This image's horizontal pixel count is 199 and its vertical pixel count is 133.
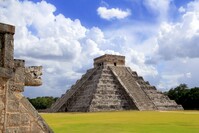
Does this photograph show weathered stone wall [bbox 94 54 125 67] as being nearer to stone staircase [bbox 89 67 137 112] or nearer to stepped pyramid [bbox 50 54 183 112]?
stepped pyramid [bbox 50 54 183 112]

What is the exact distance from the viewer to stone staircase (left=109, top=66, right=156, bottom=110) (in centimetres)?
4888

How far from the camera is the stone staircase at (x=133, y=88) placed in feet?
160

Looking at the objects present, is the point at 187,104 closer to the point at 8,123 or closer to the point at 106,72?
the point at 106,72

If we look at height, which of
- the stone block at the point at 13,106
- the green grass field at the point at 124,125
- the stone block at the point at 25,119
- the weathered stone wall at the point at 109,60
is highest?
the weathered stone wall at the point at 109,60

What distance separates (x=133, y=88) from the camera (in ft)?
174

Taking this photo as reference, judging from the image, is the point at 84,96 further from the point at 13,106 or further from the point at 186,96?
the point at 13,106

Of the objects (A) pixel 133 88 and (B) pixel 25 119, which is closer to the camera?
(B) pixel 25 119

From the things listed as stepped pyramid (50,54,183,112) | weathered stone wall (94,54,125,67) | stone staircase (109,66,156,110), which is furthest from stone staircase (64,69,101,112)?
stone staircase (109,66,156,110)

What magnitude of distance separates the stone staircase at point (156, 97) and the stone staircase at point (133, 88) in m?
0.79

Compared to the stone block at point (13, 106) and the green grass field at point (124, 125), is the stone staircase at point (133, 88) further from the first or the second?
the stone block at point (13, 106)

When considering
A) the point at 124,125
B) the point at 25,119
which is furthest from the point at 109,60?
the point at 25,119

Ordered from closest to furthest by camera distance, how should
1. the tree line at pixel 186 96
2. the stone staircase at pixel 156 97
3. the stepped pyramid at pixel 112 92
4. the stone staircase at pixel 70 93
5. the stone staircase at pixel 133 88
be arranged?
the stepped pyramid at pixel 112 92
the stone staircase at pixel 133 88
the stone staircase at pixel 156 97
the stone staircase at pixel 70 93
the tree line at pixel 186 96

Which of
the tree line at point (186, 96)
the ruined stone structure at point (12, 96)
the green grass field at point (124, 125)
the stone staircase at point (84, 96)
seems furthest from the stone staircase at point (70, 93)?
the ruined stone structure at point (12, 96)

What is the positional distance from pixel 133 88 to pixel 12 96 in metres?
48.2
